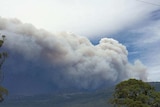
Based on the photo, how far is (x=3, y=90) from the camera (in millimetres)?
51469

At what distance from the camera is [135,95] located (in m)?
59.6

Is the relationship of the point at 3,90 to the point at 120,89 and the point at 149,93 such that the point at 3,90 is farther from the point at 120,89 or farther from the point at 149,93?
the point at 149,93

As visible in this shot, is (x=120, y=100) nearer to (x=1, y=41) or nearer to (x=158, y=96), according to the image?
(x=158, y=96)

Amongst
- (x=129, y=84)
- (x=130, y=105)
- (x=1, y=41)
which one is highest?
(x=1, y=41)

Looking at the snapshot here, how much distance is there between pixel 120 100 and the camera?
62438mm

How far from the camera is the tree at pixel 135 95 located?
58000mm

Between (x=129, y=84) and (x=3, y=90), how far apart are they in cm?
2329

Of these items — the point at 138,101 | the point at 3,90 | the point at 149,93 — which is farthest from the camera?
the point at 149,93

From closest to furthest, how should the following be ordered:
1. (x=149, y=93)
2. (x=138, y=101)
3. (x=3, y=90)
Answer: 1. (x=3, y=90)
2. (x=138, y=101)
3. (x=149, y=93)

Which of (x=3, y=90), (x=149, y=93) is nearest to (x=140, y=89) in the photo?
(x=149, y=93)

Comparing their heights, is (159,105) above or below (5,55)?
below

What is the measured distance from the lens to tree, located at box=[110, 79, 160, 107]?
5800 cm

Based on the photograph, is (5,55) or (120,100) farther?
(120,100)

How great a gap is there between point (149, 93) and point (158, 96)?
1736 millimetres
